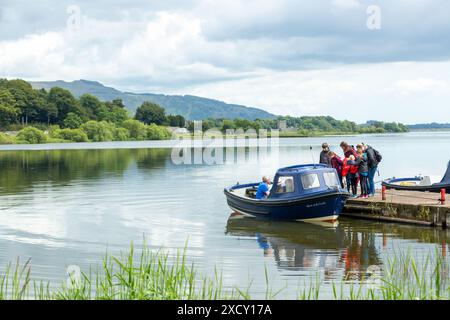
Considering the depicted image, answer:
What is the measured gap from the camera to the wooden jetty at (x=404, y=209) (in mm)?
23047

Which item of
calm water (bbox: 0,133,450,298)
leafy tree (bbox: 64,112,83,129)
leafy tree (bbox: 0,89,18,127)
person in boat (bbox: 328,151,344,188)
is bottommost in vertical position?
calm water (bbox: 0,133,450,298)

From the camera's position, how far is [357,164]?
25531 millimetres

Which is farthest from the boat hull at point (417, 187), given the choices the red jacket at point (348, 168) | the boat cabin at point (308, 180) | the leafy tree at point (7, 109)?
the leafy tree at point (7, 109)

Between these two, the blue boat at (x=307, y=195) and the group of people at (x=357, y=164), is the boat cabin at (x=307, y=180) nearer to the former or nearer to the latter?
the blue boat at (x=307, y=195)

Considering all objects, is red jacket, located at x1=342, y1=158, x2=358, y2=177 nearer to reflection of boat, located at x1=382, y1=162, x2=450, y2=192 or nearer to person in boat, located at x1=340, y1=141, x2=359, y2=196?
person in boat, located at x1=340, y1=141, x2=359, y2=196

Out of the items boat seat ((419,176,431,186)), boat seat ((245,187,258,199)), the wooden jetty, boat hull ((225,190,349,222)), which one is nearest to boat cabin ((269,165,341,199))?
boat hull ((225,190,349,222))

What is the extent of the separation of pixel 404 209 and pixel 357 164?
2546mm

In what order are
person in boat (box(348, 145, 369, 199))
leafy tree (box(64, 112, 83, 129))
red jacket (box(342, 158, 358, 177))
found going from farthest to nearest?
leafy tree (box(64, 112, 83, 129)) → red jacket (box(342, 158, 358, 177)) → person in boat (box(348, 145, 369, 199))

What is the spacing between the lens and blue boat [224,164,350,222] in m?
24.5

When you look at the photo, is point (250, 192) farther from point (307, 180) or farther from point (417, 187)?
point (417, 187)

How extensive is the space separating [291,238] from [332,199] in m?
2.90

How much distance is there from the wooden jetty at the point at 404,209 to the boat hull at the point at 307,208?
1287 millimetres

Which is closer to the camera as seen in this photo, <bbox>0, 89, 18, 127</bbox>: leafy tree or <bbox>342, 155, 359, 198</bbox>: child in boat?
<bbox>342, 155, 359, 198</bbox>: child in boat
